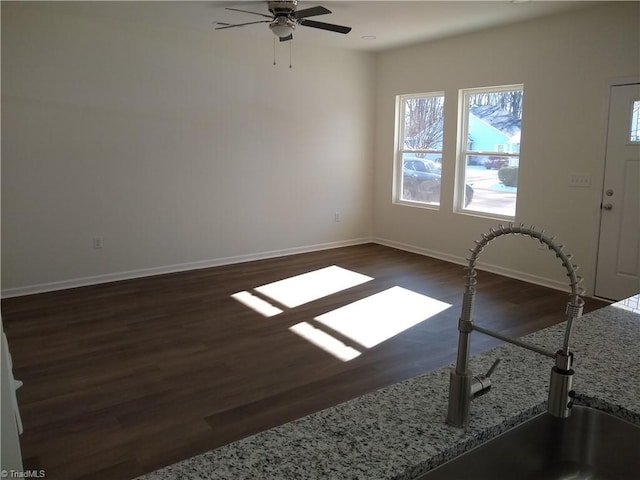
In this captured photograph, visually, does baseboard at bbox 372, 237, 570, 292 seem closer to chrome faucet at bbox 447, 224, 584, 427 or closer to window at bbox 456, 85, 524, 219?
window at bbox 456, 85, 524, 219

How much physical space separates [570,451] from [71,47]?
534 centimetres

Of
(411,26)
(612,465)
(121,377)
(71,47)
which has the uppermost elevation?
(411,26)

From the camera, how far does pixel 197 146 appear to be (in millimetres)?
5809

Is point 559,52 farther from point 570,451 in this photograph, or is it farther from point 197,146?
point 570,451

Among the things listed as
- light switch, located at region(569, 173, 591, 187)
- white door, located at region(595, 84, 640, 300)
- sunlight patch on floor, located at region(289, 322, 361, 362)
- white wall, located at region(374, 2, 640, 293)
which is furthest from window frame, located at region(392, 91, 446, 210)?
sunlight patch on floor, located at region(289, 322, 361, 362)

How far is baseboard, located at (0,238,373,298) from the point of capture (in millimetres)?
5039

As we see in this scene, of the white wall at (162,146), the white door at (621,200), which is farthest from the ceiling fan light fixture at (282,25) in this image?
the white door at (621,200)

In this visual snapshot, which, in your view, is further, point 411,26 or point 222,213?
point 222,213

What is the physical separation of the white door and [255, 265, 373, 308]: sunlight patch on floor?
230 cm

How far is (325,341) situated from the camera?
3820 mm

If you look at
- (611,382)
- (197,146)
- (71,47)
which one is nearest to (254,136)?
(197,146)

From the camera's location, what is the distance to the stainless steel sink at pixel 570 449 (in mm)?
1106

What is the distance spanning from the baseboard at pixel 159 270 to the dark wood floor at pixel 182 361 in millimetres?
134

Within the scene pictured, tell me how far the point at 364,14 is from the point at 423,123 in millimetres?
2136
